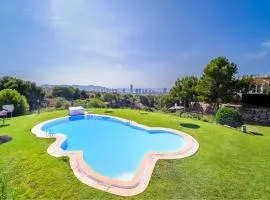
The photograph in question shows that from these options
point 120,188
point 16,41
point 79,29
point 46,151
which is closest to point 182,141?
point 120,188

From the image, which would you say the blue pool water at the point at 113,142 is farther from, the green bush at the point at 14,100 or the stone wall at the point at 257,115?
the stone wall at the point at 257,115

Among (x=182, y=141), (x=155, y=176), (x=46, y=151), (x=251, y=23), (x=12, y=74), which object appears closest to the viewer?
(x=155, y=176)

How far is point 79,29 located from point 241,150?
17.5 m

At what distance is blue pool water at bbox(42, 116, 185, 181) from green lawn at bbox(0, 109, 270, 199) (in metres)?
1.52

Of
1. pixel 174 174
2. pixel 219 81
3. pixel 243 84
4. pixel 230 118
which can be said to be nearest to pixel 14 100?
pixel 174 174

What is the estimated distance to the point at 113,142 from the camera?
1350cm

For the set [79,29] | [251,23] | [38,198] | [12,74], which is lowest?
[38,198]

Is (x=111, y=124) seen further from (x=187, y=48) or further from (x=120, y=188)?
(x=187, y=48)

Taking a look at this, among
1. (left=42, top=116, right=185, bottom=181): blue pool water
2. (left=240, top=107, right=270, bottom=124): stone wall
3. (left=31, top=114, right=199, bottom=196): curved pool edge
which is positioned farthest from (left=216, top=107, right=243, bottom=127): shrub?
(left=240, top=107, right=270, bottom=124): stone wall

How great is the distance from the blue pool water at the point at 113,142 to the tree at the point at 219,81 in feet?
43.5

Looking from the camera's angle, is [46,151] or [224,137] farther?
[224,137]

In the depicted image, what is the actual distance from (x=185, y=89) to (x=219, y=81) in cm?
795

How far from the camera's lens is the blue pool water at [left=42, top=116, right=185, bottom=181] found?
31.5 ft

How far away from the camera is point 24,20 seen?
18.6 meters
